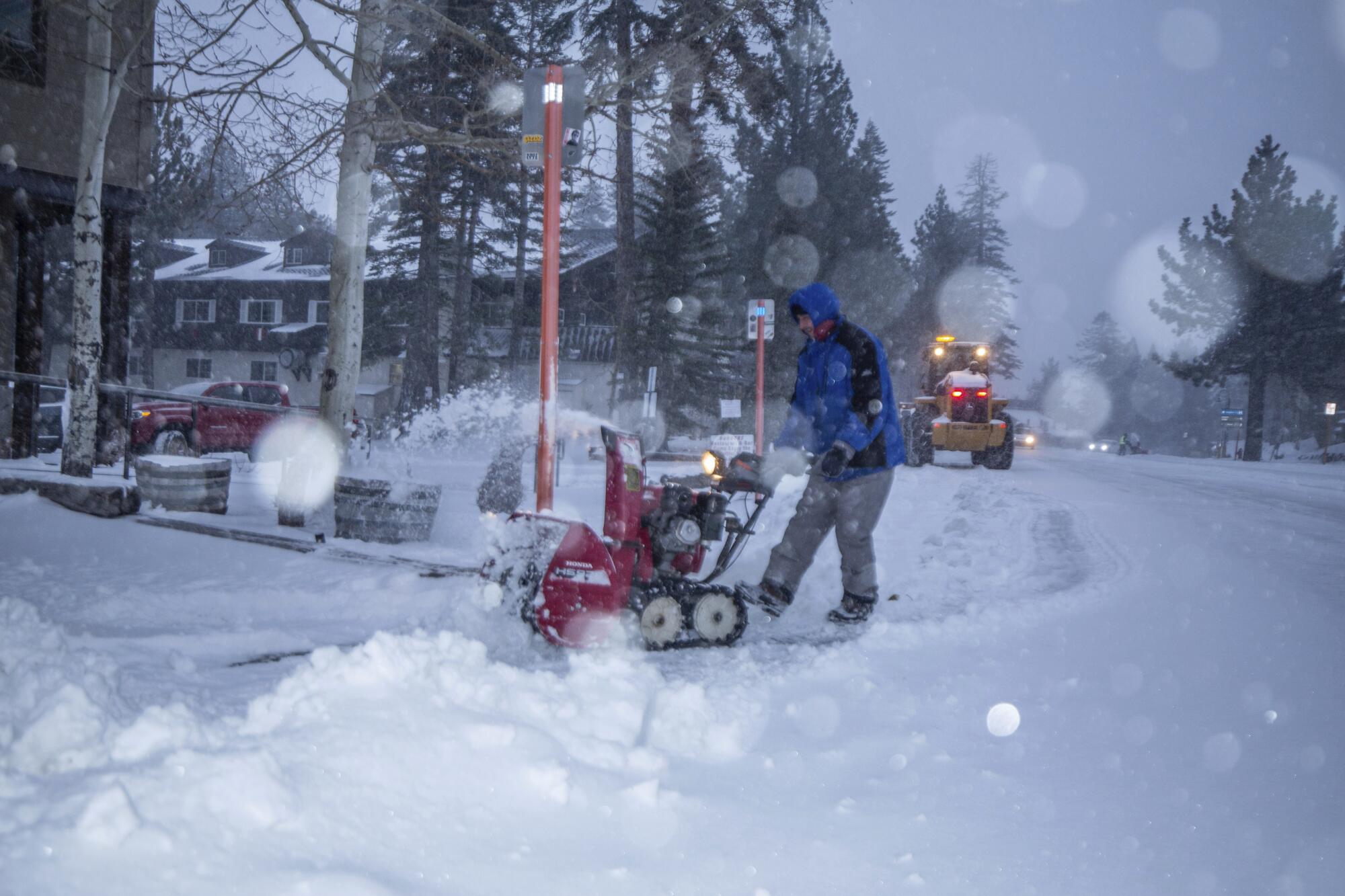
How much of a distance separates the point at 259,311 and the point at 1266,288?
45493mm

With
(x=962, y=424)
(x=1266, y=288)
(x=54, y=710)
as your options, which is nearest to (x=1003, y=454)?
(x=962, y=424)

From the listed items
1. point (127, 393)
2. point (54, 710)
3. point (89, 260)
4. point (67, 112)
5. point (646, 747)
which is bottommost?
point (646, 747)

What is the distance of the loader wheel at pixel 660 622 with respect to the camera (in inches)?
165

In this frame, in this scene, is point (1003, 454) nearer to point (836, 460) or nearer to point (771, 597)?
point (771, 597)

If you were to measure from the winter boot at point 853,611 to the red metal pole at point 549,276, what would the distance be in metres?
1.85

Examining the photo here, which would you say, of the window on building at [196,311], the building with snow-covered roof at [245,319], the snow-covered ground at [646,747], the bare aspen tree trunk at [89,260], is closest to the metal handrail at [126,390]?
the bare aspen tree trunk at [89,260]

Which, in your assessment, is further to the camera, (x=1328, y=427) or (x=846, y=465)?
(x=1328, y=427)

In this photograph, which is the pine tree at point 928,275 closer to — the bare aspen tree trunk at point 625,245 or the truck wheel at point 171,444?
the bare aspen tree trunk at point 625,245

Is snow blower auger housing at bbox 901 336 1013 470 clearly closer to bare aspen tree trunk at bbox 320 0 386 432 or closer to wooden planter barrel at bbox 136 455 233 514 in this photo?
bare aspen tree trunk at bbox 320 0 386 432

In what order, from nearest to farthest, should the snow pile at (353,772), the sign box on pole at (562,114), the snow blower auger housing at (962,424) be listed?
the snow pile at (353,772) → the sign box on pole at (562,114) → the snow blower auger housing at (962,424)

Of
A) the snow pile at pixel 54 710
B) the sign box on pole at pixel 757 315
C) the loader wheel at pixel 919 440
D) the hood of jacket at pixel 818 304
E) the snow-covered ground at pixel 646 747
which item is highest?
the sign box on pole at pixel 757 315

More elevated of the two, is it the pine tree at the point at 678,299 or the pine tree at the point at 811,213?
the pine tree at the point at 811,213

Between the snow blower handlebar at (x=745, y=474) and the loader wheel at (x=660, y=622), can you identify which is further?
the snow blower handlebar at (x=745, y=474)

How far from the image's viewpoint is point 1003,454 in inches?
701
